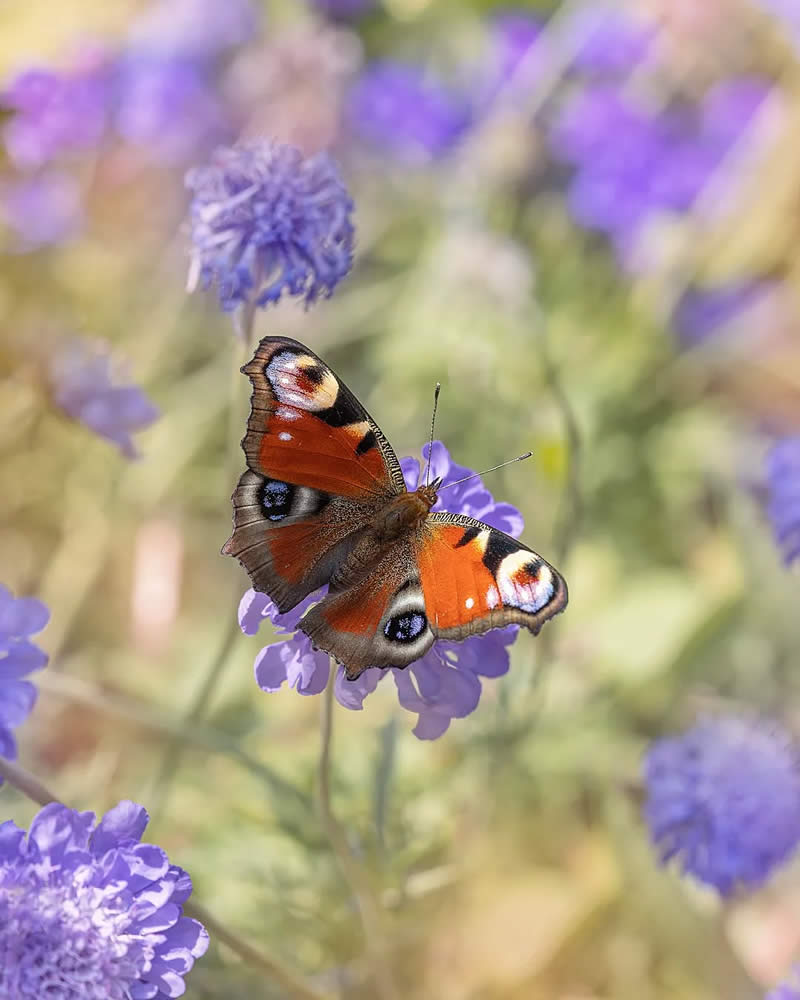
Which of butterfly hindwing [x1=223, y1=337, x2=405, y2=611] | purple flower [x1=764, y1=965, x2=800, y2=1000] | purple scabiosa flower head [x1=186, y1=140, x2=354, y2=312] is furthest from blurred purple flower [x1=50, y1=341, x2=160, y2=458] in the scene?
purple flower [x1=764, y1=965, x2=800, y2=1000]

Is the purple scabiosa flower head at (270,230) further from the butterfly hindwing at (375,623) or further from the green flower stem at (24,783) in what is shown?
the green flower stem at (24,783)

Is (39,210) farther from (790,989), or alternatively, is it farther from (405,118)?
(790,989)

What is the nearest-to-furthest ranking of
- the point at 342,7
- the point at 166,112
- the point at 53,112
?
1. the point at 53,112
2. the point at 166,112
3. the point at 342,7

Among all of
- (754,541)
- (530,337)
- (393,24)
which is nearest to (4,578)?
(530,337)

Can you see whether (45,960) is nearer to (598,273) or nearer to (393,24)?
(598,273)

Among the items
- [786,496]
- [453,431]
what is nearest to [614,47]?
[453,431]
